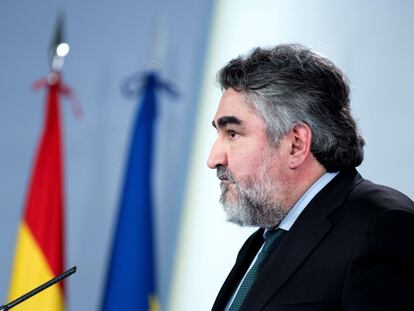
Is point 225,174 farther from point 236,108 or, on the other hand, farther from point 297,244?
point 297,244

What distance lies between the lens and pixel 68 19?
3646 mm

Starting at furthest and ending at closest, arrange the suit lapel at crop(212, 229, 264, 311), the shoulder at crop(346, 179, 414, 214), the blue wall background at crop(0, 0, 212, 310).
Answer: the blue wall background at crop(0, 0, 212, 310) → the suit lapel at crop(212, 229, 264, 311) → the shoulder at crop(346, 179, 414, 214)

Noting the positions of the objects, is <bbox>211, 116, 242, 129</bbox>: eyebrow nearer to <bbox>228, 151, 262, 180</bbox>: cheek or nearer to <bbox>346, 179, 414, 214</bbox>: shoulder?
<bbox>228, 151, 262, 180</bbox>: cheek

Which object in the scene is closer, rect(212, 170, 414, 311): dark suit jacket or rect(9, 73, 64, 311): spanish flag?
rect(212, 170, 414, 311): dark suit jacket

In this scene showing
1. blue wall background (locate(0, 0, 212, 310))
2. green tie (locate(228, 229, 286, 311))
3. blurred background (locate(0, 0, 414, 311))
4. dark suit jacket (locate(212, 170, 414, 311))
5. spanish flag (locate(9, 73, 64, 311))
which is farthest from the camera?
blue wall background (locate(0, 0, 212, 310))

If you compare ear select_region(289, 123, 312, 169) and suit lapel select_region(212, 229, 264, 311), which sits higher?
ear select_region(289, 123, 312, 169)

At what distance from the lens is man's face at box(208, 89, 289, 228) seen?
1822 millimetres

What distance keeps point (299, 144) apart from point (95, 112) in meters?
1.93

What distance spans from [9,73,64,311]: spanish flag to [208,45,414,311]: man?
4.64 ft

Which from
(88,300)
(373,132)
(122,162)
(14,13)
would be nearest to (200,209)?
(122,162)

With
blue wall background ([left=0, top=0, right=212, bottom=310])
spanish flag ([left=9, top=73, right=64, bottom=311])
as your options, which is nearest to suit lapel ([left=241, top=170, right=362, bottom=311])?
spanish flag ([left=9, top=73, right=64, bottom=311])

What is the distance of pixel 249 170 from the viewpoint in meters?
1.83

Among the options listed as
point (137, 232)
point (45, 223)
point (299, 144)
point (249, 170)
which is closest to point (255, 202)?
point (249, 170)

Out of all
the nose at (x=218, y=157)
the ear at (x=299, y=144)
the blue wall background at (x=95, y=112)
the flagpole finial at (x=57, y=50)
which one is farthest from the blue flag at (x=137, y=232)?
the ear at (x=299, y=144)
